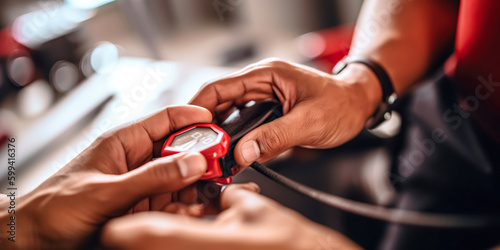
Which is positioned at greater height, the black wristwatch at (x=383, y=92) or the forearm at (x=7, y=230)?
the forearm at (x=7, y=230)

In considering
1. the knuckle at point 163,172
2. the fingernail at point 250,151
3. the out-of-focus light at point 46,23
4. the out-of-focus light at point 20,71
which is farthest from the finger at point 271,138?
the out-of-focus light at point 20,71

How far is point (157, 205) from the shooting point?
0.51m

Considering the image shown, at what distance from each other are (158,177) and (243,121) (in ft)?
0.61

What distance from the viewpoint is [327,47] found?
3.45 feet

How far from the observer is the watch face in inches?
18.3

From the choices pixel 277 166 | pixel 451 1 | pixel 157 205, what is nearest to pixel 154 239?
pixel 157 205

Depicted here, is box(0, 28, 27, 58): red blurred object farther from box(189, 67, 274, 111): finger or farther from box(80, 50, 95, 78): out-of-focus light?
box(189, 67, 274, 111): finger

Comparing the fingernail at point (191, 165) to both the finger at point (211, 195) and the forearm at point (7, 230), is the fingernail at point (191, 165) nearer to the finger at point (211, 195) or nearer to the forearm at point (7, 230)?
the finger at point (211, 195)

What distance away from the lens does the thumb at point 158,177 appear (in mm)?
405

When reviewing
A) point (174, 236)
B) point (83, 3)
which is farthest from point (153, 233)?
point (83, 3)

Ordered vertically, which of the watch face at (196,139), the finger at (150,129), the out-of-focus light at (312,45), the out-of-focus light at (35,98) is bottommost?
the out-of-focus light at (312,45)

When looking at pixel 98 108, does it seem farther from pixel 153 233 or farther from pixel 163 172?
pixel 153 233

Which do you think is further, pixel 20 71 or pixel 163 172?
pixel 20 71

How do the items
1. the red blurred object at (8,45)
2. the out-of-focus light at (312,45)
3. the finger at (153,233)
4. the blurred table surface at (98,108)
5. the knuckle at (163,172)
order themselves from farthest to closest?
the red blurred object at (8,45)
the out-of-focus light at (312,45)
the blurred table surface at (98,108)
the knuckle at (163,172)
the finger at (153,233)
